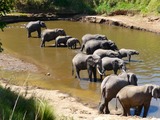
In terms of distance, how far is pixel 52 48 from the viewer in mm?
24656

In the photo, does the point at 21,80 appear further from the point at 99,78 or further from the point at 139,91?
the point at 139,91

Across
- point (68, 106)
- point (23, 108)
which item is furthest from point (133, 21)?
point (23, 108)

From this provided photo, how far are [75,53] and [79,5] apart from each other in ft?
71.4

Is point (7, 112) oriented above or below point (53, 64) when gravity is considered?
above

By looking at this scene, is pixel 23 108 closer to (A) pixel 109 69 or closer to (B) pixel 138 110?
(B) pixel 138 110

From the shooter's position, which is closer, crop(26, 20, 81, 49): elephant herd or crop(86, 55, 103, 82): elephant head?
crop(86, 55, 103, 82): elephant head

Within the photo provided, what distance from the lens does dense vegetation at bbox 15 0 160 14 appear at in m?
40.3

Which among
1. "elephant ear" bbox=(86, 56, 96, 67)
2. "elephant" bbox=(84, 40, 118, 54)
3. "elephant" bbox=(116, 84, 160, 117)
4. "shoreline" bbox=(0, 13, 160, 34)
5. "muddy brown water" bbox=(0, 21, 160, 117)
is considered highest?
"elephant" bbox=(116, 84, 160, 117)

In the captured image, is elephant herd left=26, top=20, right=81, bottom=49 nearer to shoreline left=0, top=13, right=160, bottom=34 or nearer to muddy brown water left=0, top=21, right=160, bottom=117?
muddy brown water left=0, top=21, right=160, bottom=117

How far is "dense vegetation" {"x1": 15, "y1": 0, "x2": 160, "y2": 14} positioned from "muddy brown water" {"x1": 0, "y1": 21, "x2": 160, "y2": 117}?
534cm

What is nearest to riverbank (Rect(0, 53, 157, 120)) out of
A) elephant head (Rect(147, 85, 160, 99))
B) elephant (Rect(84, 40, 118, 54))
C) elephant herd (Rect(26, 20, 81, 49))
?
elephant head (Rect(147, 85, 160, 99))

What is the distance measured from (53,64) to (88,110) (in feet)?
26.8

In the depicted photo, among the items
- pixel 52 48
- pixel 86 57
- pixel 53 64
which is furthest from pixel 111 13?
pixel 86 57

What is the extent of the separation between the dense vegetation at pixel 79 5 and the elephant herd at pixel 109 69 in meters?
13.6
